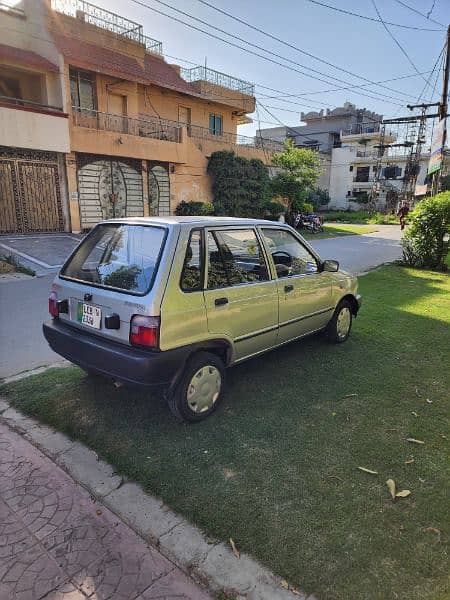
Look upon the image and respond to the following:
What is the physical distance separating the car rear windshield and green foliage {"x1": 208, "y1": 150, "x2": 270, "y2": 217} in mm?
18353

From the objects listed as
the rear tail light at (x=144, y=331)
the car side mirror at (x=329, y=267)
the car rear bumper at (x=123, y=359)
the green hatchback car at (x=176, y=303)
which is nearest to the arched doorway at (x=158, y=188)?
the car side mirror at (x=329, y=267)

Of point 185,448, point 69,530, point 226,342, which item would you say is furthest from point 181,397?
point 69,530

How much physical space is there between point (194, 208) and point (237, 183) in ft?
11.6

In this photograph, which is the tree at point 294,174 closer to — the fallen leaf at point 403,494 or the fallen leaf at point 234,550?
the fallen leaf at point 403,494

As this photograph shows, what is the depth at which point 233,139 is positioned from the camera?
86.5 feet

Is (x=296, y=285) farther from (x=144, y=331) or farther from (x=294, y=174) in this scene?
(x=294, y=174)

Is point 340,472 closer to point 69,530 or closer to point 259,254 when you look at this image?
point 69,530

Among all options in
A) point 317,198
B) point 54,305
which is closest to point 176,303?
point 54,305

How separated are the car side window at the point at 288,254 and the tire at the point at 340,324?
2.66 feet

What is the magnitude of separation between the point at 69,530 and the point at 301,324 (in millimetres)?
2887

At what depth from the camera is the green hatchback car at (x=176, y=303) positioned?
2918 millimetres

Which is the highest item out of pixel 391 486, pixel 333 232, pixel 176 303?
pixel 176 303

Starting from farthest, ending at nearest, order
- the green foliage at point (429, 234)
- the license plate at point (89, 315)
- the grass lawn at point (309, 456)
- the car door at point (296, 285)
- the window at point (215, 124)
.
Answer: the window at point (215, 124), the green foliage at point (429, 234), the car door at point (296, 285), the license plate at point (89, 315), the grass lawn at point (309, 456)

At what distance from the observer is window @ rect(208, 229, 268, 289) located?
11.0ft
